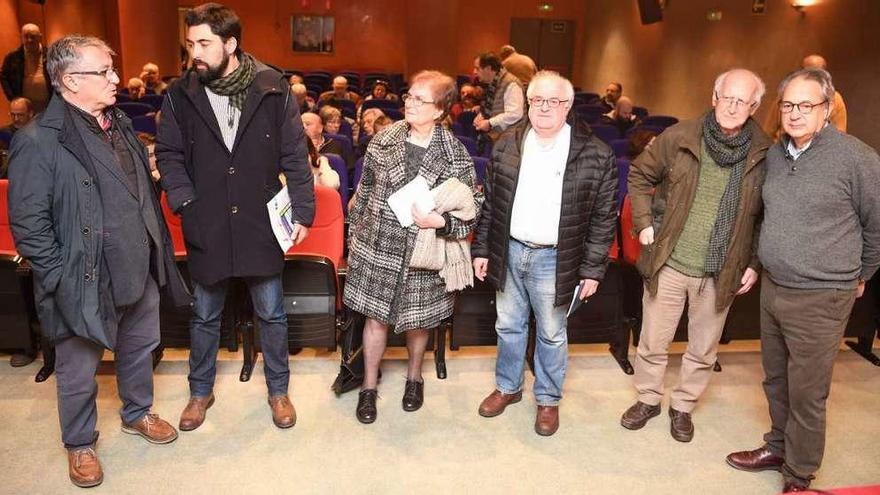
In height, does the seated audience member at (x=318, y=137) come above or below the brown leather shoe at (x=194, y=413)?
above

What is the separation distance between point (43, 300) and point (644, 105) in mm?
11788

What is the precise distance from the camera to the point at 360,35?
54.8 ft

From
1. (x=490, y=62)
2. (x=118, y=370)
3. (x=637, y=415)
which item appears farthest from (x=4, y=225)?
(x=490, y=62)

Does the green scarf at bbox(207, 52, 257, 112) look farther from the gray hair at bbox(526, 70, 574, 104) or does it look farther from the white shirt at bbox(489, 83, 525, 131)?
the white shirt at bbox(489, 83, 525, 131)

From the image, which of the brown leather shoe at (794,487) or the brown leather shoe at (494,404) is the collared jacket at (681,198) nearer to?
the brown leather shoe at (794,487)

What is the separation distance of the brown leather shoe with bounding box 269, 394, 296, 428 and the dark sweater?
6.85 ft

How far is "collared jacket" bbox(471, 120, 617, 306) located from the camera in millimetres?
2697

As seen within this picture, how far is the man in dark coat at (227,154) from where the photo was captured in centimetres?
256

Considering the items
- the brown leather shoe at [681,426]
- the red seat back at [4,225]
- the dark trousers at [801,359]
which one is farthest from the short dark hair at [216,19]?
the brown leather shoe at [681,426]

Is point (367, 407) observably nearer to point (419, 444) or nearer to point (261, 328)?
point (419, 444)

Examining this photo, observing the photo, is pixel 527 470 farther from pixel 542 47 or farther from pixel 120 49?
pixel 542 47

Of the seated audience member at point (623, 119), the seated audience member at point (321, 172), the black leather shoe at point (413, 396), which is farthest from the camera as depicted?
the seated audience member at point (623, 119)

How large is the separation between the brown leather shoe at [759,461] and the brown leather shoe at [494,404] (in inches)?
39.4

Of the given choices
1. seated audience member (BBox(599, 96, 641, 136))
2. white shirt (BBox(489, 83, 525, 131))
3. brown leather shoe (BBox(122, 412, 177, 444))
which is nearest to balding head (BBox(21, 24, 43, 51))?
white shirt (BBox(489, 83, 525, 131))
